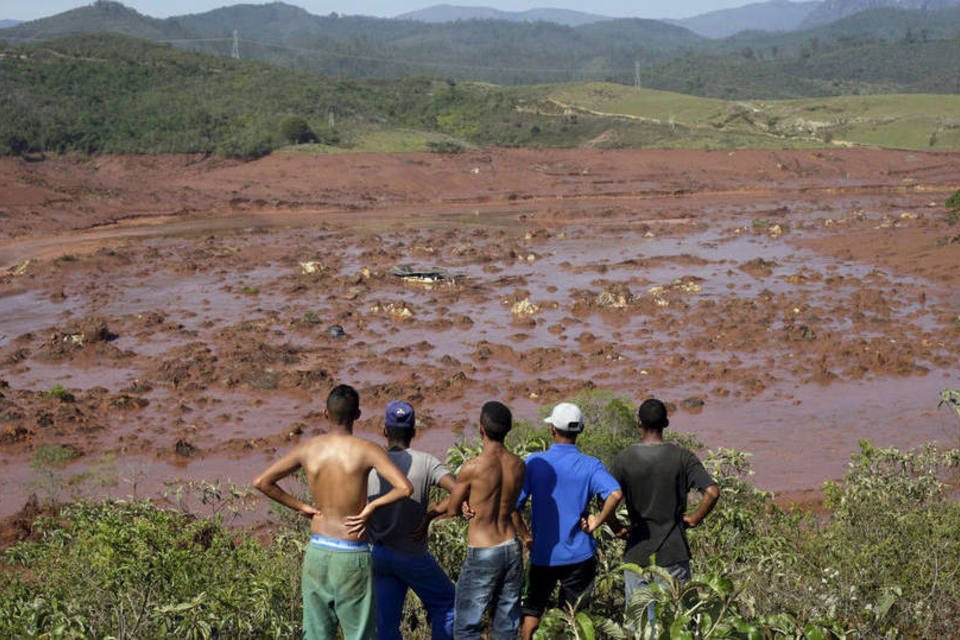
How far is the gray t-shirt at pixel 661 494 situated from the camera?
5203mm

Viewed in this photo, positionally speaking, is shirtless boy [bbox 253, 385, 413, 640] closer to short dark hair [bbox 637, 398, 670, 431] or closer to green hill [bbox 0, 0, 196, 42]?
short dark hair [bbox 637, 398, 670, 431]

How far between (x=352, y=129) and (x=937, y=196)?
29.3 metres

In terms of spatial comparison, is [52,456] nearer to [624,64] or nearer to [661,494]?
[661,494]

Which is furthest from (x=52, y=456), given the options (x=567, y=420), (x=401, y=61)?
(x=401, y=61)

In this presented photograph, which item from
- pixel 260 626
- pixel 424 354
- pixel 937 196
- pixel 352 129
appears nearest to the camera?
pixel 260 626

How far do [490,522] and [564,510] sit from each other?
0.38 metres

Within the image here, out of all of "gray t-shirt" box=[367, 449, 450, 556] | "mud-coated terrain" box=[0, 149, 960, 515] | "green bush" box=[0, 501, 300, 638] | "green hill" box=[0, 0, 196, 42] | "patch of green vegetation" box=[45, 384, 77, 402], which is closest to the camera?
"green bush" box=[0, 501, 300, 638]

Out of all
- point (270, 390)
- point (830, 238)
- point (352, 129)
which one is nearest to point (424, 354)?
point (270, 390)

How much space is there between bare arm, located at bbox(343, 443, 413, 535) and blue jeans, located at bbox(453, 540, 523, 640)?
0.53 metres

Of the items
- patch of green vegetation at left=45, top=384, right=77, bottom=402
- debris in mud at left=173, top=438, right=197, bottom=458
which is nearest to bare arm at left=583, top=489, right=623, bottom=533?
debris in mud at left=173, top=438, right=197, bottom=458

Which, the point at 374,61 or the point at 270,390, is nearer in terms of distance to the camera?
the point at 270,390

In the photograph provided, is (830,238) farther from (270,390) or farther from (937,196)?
(270,390)

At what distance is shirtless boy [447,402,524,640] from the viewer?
506 cm

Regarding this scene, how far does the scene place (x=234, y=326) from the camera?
19.6m
